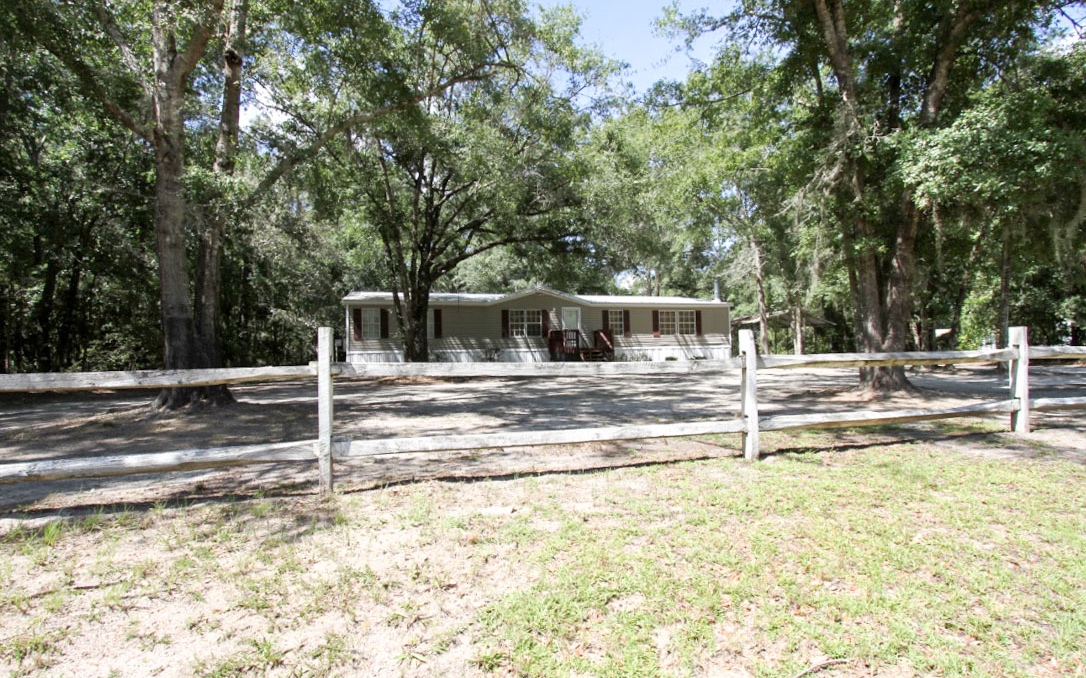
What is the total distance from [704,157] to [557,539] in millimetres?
16842

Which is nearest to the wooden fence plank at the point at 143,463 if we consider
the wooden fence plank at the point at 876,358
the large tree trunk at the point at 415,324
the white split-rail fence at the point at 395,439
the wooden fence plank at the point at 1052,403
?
the white split-rail fence at the point at 395,439

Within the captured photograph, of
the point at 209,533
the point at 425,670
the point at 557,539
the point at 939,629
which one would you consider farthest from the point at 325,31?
the point at 939,629

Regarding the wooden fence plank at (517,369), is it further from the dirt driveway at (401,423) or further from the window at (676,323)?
the window at (676,323)

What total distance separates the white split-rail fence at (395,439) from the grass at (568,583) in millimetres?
340

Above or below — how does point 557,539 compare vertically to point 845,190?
below

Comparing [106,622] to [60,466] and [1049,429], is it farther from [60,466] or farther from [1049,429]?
[1049,429]

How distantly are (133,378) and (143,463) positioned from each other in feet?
2.18

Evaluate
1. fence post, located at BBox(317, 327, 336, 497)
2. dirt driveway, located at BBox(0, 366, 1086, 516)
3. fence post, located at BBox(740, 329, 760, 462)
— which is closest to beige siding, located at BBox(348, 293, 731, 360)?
dirt driveway, located at BBox(0, 366, 1086, 516)

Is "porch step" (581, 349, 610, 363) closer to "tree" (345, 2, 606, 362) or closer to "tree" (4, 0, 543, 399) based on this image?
"tree" (345, 2, 606, 362)

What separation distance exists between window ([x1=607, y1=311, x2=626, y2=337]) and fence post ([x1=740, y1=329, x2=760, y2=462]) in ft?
63.1

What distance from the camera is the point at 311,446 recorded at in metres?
4.06

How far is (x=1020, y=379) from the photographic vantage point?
621 cm

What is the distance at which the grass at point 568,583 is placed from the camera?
2.30 metres

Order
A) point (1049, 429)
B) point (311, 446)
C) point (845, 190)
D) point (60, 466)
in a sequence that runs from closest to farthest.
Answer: point (60, 466)
point (311, 446)
point (1049, 429)
point (845, 190)
